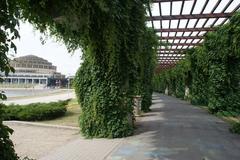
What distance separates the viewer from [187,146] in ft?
31.3

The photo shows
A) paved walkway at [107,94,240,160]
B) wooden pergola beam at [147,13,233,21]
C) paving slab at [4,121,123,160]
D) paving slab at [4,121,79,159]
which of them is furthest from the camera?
wooden pergola beam at [147,13,233,21]

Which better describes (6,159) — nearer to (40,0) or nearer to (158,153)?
(40,0)

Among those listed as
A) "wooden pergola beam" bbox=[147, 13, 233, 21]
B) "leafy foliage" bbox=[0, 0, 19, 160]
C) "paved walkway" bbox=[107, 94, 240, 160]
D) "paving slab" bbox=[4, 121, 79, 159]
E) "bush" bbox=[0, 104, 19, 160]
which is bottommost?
"paving slab" bbox=[4, 121, 79, 159]

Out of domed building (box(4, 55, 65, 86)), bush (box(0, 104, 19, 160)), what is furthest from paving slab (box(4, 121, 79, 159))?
domed building (box(4, 55, 65, 86))

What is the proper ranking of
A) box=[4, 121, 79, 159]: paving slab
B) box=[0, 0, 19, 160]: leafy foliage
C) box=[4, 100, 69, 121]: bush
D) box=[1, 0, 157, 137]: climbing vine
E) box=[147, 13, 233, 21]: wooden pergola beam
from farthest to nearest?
box=[147, 13, 233, 21]: wooden pergola beam, box=[4, 100, 69, 121]: bush, box=[1, 0, 157, 137]: climbing vine, box=[4, 121, 79, 159]: paving slab, box=[0, 0, 19, 160]: leafy foliage

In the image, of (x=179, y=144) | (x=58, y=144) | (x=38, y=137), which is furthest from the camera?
(x=38, y=137)

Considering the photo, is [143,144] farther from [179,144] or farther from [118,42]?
[118,42]

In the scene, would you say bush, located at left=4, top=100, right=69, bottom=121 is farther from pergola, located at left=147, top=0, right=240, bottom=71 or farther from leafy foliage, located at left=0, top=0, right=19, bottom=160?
leafy foliage, located at left=0, top=0, right=19, bottom=160

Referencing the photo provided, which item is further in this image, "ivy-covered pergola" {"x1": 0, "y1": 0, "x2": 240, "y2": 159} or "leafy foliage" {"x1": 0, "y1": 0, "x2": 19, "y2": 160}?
"ivy-covered pergola" {"x1": 0, "y1": 0, "x2": 240, "y2": 159}

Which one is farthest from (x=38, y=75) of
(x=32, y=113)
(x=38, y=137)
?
(x=38, y=137)

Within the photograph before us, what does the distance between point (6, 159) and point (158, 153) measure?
4575mm

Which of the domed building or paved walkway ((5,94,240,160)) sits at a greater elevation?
the domed building

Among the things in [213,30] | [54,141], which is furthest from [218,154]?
[213,30]

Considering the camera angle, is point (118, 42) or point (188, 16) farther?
point (188, 16)
